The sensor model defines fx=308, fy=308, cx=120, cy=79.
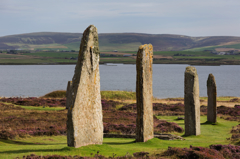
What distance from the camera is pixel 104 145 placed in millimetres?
13805

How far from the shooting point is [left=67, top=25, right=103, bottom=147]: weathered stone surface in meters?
12.8

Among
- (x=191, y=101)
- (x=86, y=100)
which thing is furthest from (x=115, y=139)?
(x=86, y=100)

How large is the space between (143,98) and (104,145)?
3.14m

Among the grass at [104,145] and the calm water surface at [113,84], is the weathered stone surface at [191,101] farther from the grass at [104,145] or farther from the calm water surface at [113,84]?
the calm water surface at [113,84]

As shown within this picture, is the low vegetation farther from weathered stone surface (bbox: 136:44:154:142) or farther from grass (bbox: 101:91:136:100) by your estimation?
grass (bbox: 101:91:136:100)

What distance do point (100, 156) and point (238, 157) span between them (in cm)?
570

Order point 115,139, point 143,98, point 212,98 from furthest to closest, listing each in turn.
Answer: point 212,98 < point 115,139 < point 143,98

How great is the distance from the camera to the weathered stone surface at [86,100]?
12.8 m

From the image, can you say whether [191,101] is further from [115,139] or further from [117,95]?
[117,95]

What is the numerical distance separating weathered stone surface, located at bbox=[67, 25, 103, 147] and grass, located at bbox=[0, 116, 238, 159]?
1.53 feet

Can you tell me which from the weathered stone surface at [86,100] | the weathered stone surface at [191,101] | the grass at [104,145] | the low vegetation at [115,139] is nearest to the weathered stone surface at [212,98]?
the low vegetation at [115,139]

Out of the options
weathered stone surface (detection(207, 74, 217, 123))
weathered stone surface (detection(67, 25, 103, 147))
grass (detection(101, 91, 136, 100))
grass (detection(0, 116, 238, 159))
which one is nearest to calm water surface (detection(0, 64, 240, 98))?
grass (detection(101, 91, 136, 100))

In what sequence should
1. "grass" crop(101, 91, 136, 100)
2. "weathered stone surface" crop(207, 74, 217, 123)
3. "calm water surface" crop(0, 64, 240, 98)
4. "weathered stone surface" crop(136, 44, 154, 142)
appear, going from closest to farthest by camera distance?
1. "weathered stone surface" crop(136, 44, 154, 142)
2. "weathered stone surface" crop(207, 74, 217, 123)
3. "grass" crop(101, 91, 136, 100)
4. "calm water surface" crop(0, 64, 240, 98)

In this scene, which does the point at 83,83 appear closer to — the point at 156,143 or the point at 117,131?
the point at 156,143
